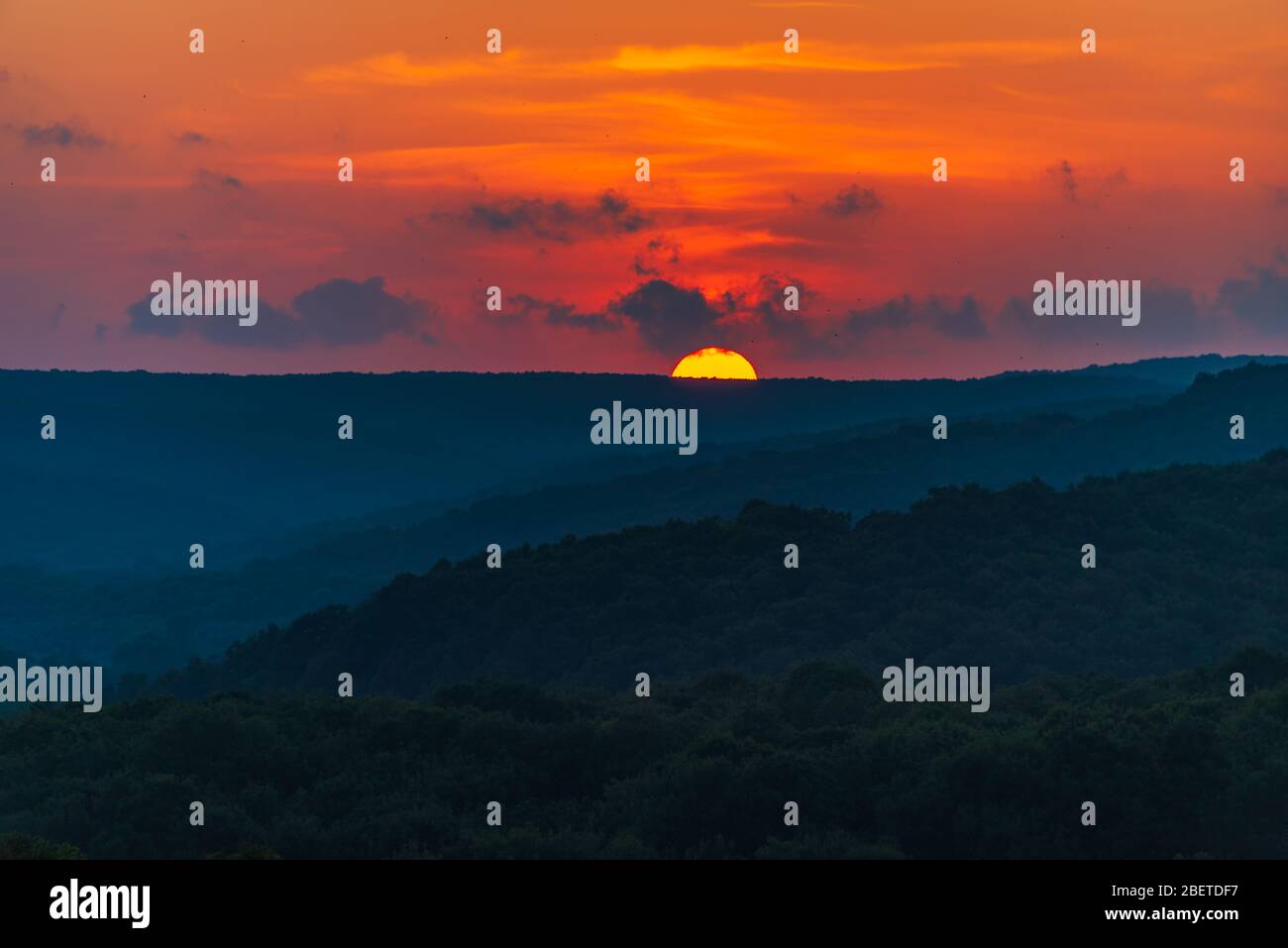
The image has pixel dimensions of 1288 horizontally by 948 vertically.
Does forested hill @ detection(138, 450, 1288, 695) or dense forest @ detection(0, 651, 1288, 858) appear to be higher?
forested hill @ detection(138, 450, 1288, 695)

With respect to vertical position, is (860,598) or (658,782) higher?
(860,598)

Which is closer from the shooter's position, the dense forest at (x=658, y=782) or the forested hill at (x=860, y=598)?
the dense forest at (x=658, y=782)

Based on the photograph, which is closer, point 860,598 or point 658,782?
point 658,782

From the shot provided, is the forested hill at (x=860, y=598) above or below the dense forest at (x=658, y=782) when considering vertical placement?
above

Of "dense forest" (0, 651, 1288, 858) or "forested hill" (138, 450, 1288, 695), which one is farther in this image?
"forested hill" (138, 450, 1288, 695)
